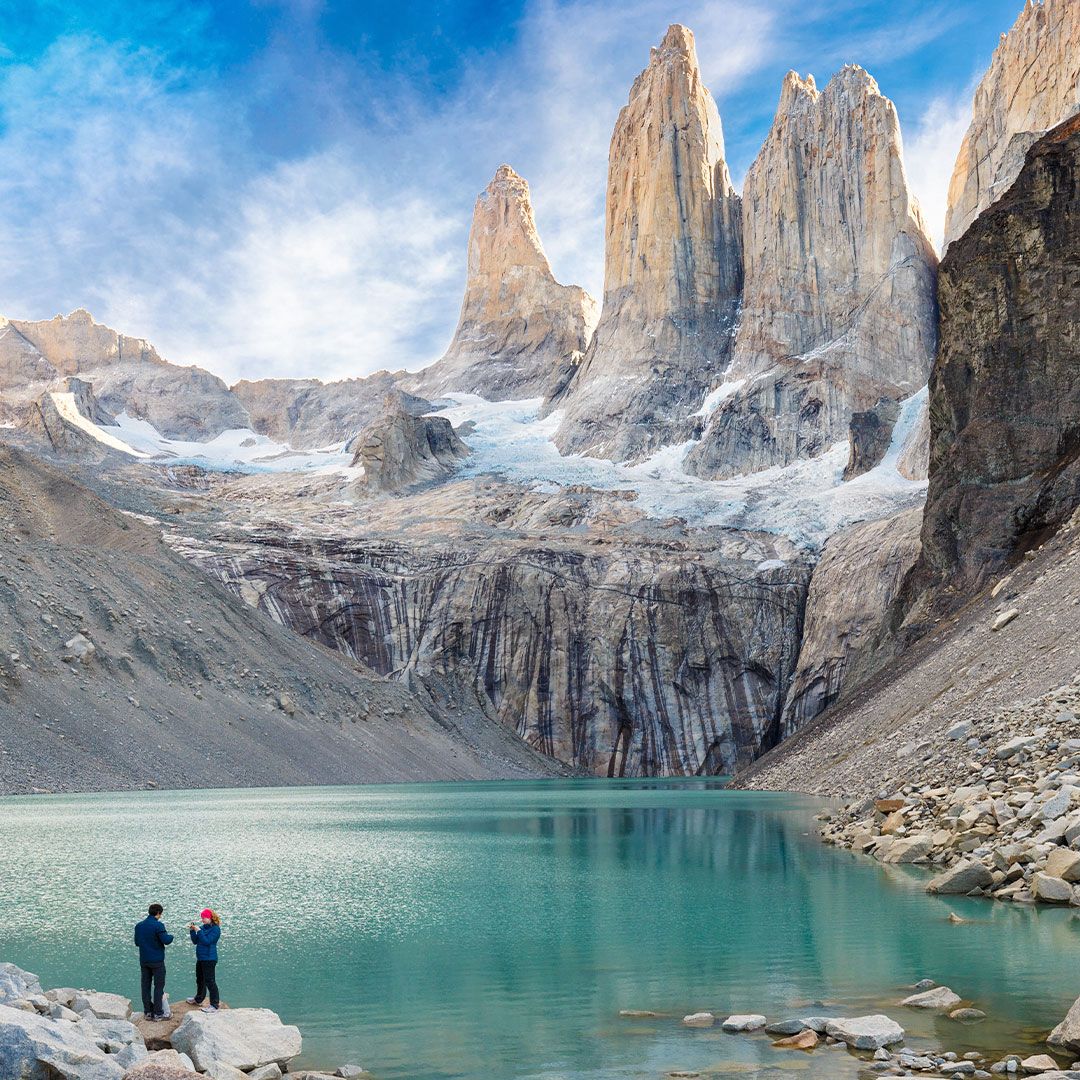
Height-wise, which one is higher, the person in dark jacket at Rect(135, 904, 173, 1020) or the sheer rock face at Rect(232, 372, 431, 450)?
the sheer rock face at Rect(232, 372, 431, 450)

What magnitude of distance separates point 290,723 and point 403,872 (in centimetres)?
3838

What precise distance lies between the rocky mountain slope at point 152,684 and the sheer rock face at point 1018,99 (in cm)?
6184

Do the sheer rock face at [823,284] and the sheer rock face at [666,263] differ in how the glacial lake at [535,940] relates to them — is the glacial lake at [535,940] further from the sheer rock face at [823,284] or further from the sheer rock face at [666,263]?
the sheer rock face at [666,263]

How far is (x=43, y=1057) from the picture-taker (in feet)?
27.5

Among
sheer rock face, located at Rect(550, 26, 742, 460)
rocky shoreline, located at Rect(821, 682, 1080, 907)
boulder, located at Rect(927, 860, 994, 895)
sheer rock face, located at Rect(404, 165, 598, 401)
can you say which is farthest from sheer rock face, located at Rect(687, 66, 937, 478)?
boulder, located at Rect(927, 860, 994, 895)

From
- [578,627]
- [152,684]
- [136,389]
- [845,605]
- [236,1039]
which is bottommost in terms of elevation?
[236,1039]

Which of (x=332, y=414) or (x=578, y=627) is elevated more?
(x=332, y=414)

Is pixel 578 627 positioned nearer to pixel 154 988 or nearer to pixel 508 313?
pixel 154 988

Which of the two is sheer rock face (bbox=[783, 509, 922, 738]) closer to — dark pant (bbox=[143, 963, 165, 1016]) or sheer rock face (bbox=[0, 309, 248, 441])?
dark pant (bbox=[143, 963, 165, 1016])

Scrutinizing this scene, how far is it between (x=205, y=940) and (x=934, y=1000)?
280 inches

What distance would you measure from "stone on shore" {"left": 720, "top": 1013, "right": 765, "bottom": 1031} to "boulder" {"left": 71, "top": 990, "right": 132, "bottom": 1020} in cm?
557

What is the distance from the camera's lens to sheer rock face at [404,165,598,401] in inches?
6437

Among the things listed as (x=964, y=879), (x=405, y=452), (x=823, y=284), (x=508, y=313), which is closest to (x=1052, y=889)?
(x=964, y=879)

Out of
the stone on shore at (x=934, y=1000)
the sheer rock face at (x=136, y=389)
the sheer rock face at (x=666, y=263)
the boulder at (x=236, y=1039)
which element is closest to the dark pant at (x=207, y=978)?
the boulder at (x=236, y=1039)
